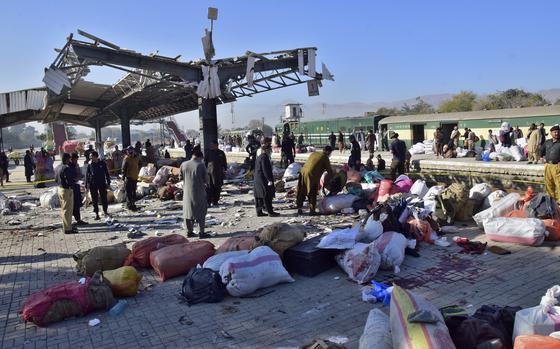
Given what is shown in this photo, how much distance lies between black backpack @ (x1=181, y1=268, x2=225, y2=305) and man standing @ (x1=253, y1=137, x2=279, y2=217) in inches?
160

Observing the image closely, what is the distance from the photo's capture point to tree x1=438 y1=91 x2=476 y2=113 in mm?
61469

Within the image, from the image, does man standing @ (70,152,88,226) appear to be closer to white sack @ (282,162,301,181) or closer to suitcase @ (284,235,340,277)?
suitcase @ (284,235,340,277)

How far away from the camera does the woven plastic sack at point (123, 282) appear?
482 centimetres

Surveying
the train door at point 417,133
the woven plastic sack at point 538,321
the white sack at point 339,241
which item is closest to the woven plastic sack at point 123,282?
the white sack at point 339,241

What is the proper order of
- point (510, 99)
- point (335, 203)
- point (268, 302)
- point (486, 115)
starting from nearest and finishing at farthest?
point (268, 302), point (335, 203), point (486, 115), point (510, 99)

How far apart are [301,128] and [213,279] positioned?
102 ft

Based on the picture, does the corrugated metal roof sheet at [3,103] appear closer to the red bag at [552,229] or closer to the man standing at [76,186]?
the man standing at [76,186]

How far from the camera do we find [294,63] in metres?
15.4

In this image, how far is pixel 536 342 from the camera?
275 centimetres

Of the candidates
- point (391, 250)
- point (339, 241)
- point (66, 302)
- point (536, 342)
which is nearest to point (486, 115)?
point (391, 250)

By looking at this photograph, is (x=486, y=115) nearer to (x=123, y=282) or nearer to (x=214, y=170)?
(x=214, y=170)

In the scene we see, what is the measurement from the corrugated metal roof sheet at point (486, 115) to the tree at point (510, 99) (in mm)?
27733

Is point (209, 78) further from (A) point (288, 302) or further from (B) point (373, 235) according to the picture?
(A) point (288, 302)

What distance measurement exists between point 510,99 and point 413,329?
56782 millimetres
